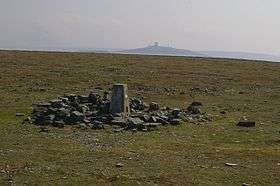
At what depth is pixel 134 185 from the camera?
52.3ft

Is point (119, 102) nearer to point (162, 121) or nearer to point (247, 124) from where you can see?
point (162, 121)

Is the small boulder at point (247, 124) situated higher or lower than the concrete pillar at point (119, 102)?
lower

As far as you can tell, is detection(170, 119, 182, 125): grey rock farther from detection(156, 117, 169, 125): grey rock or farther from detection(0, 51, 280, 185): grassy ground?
detection(0, 51, 280, 185): grassy ground

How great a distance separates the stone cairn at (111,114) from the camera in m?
27.0

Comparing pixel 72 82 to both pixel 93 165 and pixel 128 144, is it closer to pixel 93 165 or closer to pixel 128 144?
pixel 128 144

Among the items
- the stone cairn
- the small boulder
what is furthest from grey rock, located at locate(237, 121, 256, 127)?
the stone cairn

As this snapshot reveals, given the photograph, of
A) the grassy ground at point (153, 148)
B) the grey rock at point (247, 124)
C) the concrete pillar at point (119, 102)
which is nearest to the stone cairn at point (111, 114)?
the concrete pillar at point (119, 102)

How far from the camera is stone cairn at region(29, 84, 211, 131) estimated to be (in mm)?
27000

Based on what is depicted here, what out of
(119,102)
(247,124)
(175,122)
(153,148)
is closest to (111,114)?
(119,102)

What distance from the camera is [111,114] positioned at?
96.0 feet

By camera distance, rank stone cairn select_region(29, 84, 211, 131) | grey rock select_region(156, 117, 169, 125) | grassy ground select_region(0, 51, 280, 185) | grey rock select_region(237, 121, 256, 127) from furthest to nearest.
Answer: grey rock select_region(237, 121, 256, 127) < grey rock select_region(156, 117, 169, 125) < stone cairn select_region(29, 84, 211, 131) < grassy ground select_region(0, 51, 280, 185)

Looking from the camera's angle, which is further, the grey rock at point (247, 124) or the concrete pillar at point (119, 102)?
the concrete pillar at point (119, 102)

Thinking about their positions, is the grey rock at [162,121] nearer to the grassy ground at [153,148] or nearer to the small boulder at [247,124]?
the grassy ground at [153,148]

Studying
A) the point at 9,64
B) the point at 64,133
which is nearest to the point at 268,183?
the point at 64,133
